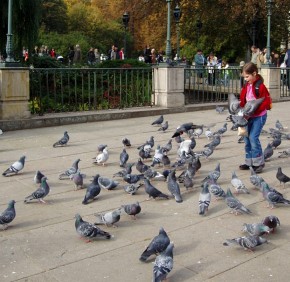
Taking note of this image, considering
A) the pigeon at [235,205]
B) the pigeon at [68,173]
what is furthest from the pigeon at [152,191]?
the pigeon at [68,173]

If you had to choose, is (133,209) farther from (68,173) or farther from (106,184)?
(68,173)

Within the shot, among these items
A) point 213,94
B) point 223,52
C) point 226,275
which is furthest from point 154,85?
point 223,52

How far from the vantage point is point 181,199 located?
246 inches

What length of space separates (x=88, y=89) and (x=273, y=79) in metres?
7.94

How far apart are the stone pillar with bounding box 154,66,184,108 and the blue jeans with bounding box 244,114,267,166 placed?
25.5 feet

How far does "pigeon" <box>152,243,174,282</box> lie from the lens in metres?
3.82

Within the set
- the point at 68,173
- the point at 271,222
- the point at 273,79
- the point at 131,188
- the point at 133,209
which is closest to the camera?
the point at 271,222

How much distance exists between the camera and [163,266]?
12.7 feet

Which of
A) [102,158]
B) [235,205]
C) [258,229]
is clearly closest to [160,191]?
[235,205]

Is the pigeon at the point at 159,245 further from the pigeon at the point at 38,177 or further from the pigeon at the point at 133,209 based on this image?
the pigeon at the point at 38,177

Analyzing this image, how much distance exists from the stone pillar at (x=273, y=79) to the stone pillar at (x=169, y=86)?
15.3 ft

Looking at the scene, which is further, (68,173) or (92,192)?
(68,173)

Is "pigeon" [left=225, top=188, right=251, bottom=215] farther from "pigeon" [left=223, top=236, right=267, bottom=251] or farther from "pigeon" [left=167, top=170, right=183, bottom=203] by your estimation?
"pigeon" [left=223, top=236, right=267, bottom=251]

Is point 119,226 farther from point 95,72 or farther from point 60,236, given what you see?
point 95,72
